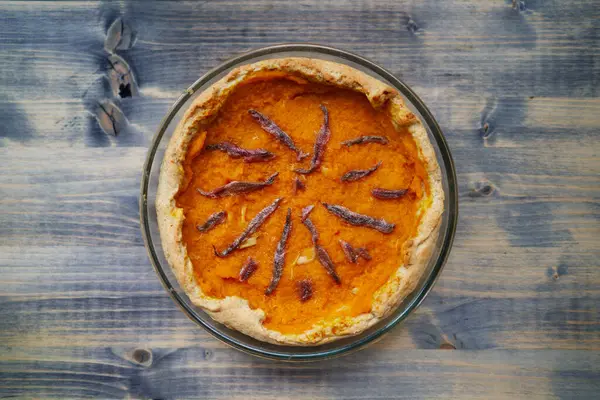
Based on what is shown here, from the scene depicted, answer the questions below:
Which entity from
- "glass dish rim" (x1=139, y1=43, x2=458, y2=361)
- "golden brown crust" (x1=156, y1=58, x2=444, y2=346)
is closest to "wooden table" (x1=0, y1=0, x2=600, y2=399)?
"glass dish rim" (x1=139, y1=43, x2=458, y2=361)

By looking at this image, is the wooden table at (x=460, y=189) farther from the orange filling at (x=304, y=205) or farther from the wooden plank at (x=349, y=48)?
the orange filling at (x=304, y=205)

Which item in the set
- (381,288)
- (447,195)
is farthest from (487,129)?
(381,288)

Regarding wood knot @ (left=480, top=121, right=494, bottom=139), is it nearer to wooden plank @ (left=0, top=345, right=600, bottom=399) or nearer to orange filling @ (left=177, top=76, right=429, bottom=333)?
orange filling @ (left=177, top=76, right=429, bottom=333)

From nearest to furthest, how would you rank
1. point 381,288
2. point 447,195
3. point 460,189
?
point 381,288
point 447,195
point 460,189

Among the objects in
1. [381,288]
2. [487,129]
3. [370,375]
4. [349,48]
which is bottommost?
[370,375]

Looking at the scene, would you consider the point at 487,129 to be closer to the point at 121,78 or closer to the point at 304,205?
the point at 304,205

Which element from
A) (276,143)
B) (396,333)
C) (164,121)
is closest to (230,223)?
(276,143)
